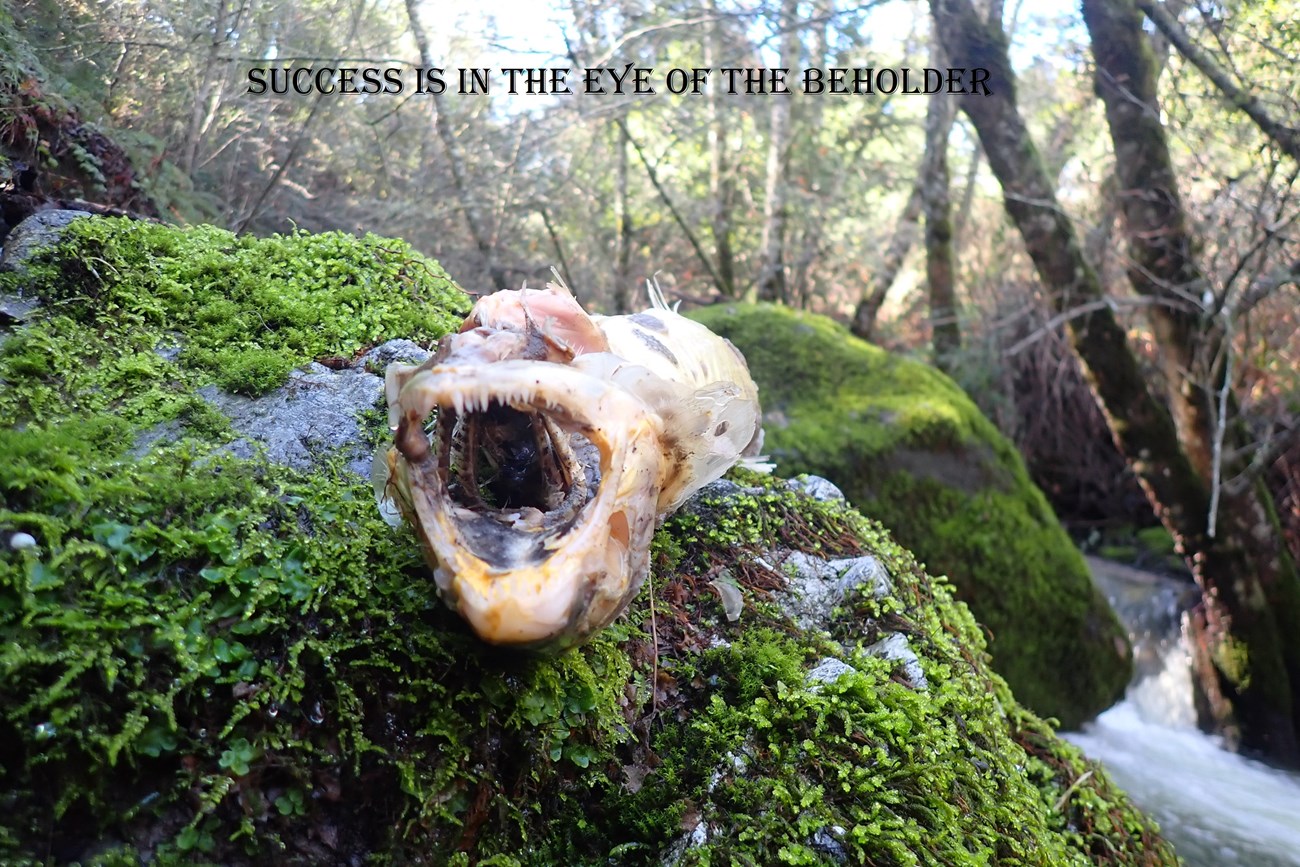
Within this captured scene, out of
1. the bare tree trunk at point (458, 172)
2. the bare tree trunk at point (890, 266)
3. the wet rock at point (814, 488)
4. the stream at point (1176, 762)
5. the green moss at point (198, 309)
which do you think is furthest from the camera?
the bare tree trunk at point (890, 266)

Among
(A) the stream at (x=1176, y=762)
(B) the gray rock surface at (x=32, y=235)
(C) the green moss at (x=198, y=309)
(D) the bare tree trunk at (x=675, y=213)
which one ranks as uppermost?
(D) the bare tree trunk at (x=675, y=213)

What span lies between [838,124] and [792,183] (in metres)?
1.32

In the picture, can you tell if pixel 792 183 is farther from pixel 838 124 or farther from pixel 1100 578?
pixel 1100 578

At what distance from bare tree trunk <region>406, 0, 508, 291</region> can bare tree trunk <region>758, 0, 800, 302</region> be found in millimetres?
3167

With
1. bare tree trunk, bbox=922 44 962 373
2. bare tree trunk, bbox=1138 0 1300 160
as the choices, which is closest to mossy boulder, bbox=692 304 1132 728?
bare tree trunk, bbox=1138 0 1300 160

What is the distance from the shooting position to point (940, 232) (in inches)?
374

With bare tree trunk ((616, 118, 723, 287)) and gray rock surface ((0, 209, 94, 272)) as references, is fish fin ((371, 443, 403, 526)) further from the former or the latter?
bare tree trunk ((616, 118, 723, 287))

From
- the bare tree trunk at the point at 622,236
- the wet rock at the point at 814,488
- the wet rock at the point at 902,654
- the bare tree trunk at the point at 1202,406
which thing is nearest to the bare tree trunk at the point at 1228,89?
the bare tree trunk at the point at 1202,406

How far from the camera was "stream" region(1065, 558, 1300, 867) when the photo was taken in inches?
192

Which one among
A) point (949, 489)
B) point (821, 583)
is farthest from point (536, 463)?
point (949, 489)

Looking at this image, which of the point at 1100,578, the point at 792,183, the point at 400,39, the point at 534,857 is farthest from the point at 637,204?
the point at 534,857

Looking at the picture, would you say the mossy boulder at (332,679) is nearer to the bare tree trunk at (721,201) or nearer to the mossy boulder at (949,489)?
the mossy boulder at (949,489)

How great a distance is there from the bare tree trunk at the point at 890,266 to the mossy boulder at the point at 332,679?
24.2ft

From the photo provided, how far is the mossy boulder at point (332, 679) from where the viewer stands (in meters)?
1.52
